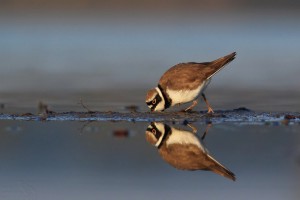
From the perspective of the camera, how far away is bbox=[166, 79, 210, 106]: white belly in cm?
1262

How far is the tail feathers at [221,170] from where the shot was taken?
8586 mm

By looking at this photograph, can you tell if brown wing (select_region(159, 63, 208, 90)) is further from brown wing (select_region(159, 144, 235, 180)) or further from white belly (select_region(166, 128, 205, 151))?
brown wing (select_region(159, 144, 235, 180))

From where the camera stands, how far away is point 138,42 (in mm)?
22453

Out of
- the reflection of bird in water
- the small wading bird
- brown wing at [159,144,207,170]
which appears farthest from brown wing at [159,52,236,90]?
brown wing at [159,144,207,170]

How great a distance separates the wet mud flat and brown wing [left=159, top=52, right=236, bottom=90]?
425 mm

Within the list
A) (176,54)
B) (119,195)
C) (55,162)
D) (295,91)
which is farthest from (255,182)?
(176,54)

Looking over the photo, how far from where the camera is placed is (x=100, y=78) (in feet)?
55.9

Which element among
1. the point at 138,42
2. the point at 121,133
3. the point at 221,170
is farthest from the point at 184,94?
the point at 138,42

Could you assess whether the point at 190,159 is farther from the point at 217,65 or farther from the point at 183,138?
the point at 217,65

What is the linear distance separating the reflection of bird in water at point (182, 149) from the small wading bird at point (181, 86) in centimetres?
106

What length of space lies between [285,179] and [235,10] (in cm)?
1950

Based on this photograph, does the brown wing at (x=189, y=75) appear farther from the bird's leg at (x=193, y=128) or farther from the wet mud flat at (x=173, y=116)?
the bird's leg at (x=193, y=128)

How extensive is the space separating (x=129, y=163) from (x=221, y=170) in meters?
1.08

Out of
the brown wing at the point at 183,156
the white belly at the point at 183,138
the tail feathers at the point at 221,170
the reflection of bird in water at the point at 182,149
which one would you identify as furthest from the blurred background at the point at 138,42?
the tail feathers at the point at 221,170
